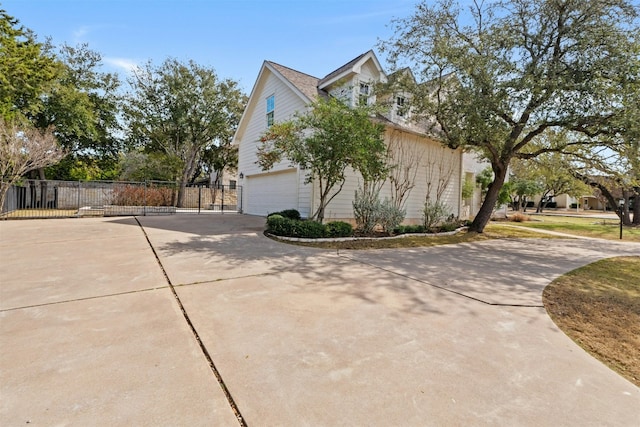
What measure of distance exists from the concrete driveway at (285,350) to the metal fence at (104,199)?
11320 mm

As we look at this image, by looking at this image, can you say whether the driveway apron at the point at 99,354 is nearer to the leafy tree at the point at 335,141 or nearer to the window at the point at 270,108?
the leafy tree at the point at 335,141

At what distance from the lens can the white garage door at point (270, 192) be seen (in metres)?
13.0

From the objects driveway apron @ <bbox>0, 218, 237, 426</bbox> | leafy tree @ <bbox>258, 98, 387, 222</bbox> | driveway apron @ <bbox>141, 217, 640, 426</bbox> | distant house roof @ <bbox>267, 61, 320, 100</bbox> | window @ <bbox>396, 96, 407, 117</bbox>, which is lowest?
driveway apron @ <bbox>0, 218, 237, 426</bbox>

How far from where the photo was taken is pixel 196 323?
313 cm

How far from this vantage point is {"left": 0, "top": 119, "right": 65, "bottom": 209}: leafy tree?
12391mm

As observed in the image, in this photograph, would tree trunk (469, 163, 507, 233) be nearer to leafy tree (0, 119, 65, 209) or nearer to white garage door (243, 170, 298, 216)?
white garage door (243, 170, 298, 216)

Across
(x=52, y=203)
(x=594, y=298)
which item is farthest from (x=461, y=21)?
(x=52, y=203)

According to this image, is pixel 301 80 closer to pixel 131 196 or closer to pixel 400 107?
pixel 400 107

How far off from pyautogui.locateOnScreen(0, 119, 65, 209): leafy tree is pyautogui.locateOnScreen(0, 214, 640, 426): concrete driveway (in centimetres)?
1048

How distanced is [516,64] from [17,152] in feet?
64.2

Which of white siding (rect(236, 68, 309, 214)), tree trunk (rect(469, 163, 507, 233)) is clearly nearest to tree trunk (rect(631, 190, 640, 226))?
tree trunk (rect(469, 163, 507, 233))

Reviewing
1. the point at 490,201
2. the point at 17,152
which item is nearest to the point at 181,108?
the point at 17,152

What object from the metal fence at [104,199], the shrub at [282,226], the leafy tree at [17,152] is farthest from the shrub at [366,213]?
the leafy tree at [17,152]

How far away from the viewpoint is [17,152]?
12.8m
